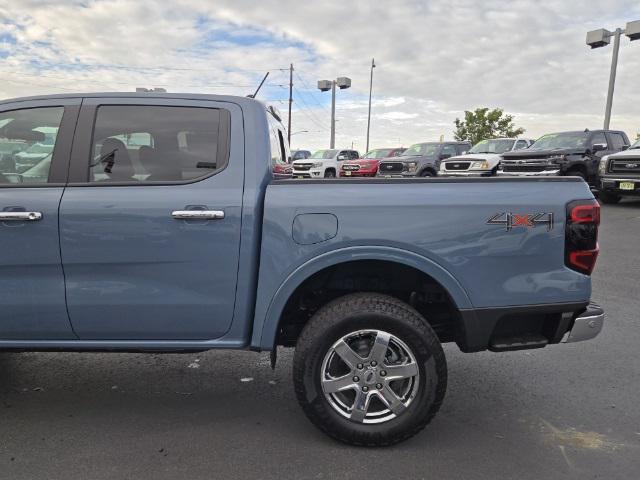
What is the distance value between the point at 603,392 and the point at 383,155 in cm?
2225

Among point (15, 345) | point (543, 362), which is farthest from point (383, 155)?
point (15, 345)

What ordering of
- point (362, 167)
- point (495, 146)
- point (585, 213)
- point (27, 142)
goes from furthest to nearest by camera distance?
point (362, 167) < point (495, 146) < point (27, 142) < point (585, 213)

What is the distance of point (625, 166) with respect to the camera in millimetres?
13203

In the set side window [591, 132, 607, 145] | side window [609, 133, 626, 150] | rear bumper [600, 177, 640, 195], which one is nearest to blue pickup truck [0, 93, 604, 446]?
rear bumper [600, 177, 640, 195]

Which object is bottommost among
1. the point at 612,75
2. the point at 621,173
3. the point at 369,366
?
the point at 369,366

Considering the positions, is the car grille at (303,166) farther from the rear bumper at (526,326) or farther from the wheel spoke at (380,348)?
the wheel spoke at (380,348)

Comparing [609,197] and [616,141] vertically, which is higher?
[616,141]

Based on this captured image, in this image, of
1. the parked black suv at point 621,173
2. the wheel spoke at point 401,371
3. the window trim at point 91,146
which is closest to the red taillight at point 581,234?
the wheel spoke at point 401,371

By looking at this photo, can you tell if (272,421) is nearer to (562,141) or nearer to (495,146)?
(562,141)

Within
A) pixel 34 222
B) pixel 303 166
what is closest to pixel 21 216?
pixel 34 222

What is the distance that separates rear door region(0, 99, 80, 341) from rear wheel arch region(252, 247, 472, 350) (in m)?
1.14

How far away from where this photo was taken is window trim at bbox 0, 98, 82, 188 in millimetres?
2900

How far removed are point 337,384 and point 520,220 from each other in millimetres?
1297

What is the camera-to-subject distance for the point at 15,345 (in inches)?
115
